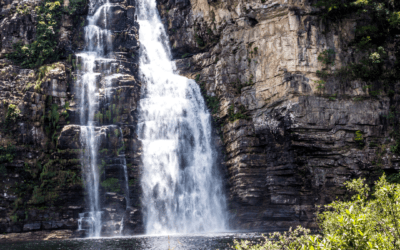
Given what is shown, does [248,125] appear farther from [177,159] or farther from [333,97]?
[333,97]

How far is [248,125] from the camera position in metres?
33.6

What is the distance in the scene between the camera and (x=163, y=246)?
21.8 metres

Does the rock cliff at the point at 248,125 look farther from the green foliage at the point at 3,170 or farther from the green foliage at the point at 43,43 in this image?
the green foliage at the point at 43,43

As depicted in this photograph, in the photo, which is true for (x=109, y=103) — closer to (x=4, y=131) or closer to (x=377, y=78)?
(x=4, y=131)

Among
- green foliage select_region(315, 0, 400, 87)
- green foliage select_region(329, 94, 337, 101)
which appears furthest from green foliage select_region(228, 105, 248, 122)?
green foliage select_region(315, 0, 400, 87)

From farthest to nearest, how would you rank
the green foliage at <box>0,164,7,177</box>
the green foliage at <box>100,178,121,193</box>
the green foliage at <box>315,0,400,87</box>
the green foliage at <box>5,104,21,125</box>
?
1. the green foliage at <box>315,0,400,87</box>
2. the green foliage at <box>5,104,21,125</box>
3. the green foliage at <box>100,178,121,193</box>
4. the green foliage at <box>0,164,7,177</box>

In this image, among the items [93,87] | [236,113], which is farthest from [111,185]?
[236,113]

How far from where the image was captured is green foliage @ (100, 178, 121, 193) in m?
31.5

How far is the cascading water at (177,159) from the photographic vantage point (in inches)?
1252

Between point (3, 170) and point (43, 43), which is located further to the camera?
point (43, 43)

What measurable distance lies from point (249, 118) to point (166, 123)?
8559mm

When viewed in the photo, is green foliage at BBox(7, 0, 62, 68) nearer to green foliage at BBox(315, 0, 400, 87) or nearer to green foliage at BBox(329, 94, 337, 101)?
green foliage at BBox(315, 0, 400, 87)

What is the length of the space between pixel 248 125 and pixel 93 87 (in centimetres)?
1641

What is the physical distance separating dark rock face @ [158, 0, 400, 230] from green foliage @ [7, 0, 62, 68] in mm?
19179
